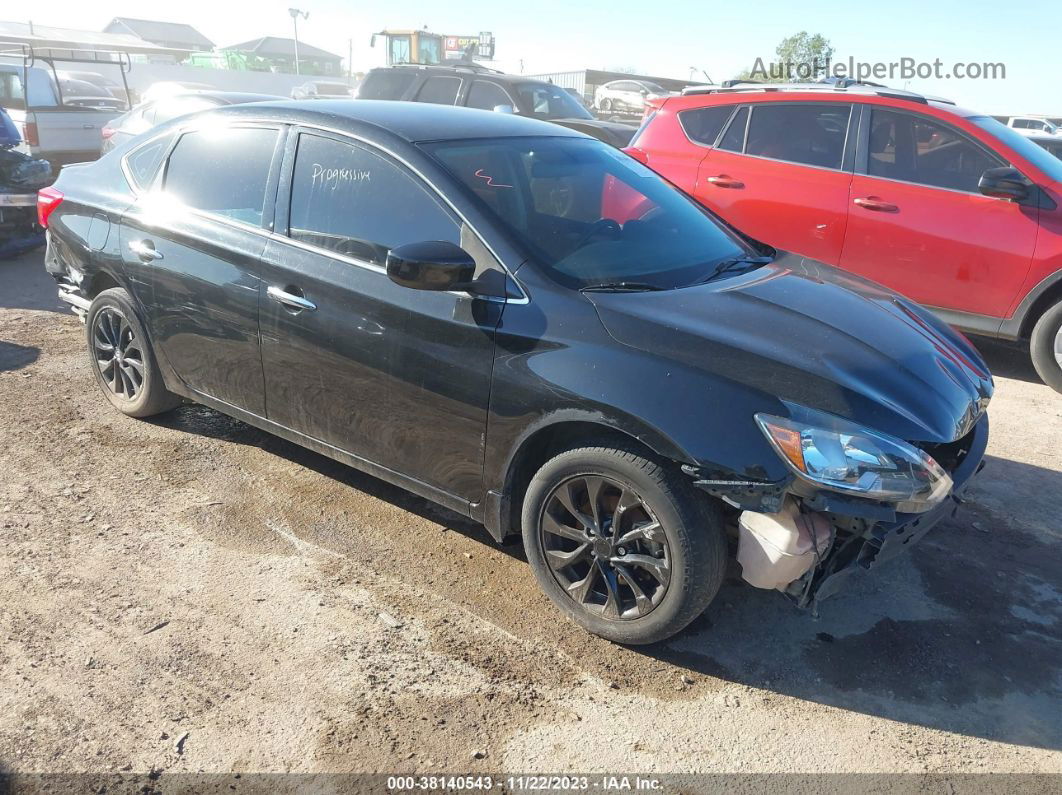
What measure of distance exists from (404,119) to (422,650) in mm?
2220

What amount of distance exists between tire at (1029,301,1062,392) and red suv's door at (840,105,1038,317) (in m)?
0.25

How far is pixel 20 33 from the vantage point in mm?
50250

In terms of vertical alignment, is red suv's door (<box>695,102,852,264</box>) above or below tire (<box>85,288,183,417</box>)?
above

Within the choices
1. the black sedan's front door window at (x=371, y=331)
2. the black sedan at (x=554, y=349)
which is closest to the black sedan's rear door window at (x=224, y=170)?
the black sedan at (x=554, y=349)

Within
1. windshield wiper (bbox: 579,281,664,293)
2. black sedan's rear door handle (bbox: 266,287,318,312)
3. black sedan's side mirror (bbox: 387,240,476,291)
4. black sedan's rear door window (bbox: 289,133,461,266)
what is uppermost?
black sedan's rear door window (bbox: 289,133,461,266)

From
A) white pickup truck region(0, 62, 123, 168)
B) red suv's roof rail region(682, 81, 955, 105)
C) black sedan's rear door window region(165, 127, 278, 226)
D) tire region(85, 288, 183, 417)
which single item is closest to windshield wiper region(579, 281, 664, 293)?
black sedan's rear door window region(165, 127, 278, 226)

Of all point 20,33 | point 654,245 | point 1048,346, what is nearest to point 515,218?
point 654,245

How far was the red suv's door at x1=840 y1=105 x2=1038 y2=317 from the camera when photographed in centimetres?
571

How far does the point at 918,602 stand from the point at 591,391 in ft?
5.42

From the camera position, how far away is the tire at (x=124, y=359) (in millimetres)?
4523

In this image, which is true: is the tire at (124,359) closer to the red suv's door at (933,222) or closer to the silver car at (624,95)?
the red suv's door at (933,222)

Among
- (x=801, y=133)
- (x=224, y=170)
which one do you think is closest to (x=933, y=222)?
(x=801, y=133)

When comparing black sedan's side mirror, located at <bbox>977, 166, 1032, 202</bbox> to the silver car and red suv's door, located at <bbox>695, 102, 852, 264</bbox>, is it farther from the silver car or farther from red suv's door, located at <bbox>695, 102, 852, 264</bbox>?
the silver car

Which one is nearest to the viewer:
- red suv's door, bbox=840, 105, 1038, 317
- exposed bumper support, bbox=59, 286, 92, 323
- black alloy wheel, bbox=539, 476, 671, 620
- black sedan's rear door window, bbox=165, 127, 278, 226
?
black alloy wheel, bbox=539, 476, 671, 620
